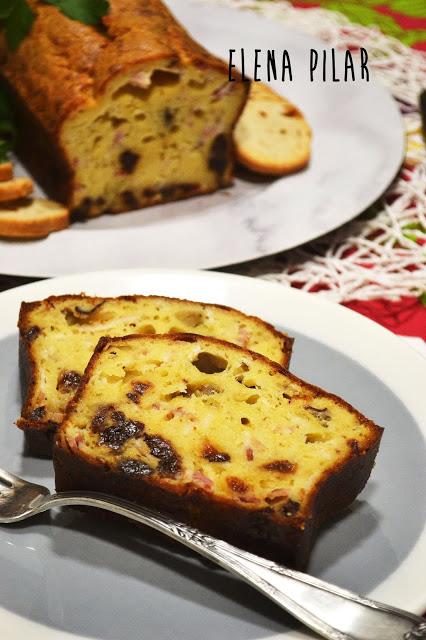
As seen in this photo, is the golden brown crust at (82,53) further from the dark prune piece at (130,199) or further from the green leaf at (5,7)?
the dark prune piece at (130,199)

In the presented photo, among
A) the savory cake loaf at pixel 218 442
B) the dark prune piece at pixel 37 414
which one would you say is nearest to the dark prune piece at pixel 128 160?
the savory cake loaf at pixel 218 442

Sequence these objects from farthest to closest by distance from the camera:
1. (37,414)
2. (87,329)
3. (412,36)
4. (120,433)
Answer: (412,36) < (87,329) < (37,414) < (120,433)

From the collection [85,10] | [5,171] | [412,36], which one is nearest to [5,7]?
[85,10]

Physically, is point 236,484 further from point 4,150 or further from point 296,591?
point 4,150

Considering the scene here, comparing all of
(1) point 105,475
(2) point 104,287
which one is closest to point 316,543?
(1) point 105,475

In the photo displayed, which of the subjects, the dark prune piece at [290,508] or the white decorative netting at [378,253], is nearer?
the dark prune piece at [290,508]
